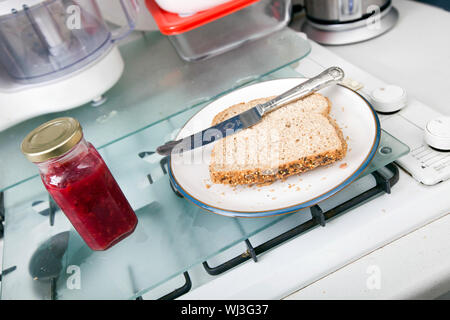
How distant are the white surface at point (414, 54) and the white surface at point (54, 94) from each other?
1.84 ft

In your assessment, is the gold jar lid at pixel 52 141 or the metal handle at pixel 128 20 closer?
the gold jar lid at pixel 52 141

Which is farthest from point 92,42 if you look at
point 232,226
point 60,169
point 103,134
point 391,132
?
point 391,132

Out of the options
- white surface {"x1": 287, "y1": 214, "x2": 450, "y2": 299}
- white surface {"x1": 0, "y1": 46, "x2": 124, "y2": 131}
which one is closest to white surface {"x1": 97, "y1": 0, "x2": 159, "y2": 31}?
white surface {"x1": 0, "y1": 46, "x2": 124, "y2": 131}

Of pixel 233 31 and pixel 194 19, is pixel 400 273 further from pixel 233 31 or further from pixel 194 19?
pixel 233 31

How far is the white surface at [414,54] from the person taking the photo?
73 cm

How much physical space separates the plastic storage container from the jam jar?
0.44 m

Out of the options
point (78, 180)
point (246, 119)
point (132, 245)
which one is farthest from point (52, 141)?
point (246, 119)

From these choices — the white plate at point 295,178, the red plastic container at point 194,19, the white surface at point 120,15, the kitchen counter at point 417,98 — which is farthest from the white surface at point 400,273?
the white surface at point 120,15

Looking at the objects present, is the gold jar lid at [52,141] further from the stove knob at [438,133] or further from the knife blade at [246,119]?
the stove knob at [438,133]

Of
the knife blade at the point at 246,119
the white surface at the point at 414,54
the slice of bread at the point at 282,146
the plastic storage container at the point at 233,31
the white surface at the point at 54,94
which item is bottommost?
the white surface at the point at 414,54

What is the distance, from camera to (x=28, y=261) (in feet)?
1.93

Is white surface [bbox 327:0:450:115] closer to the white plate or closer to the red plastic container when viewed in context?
the white plate

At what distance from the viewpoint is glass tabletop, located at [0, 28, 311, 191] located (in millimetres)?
712

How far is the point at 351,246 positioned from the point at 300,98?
27 cm
